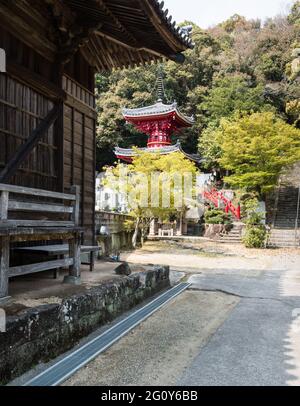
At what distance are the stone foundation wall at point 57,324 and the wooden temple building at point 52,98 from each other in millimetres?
596

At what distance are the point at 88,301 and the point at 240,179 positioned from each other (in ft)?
63.1

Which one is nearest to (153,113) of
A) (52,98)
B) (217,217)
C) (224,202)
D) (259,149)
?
(224,202)

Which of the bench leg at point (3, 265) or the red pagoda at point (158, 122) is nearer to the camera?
the bench leg at point (3, 265)

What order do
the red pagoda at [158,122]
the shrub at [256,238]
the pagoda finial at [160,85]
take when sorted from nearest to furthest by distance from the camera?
1. the shrub at [256,238]
2. the red pagoda at [158,122]
3. the pagoda finial at [160,85]

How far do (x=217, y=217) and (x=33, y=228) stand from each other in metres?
19.6

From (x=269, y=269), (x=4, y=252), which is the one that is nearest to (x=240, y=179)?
(x=269, y=269)

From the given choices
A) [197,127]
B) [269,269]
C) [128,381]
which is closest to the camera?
[128,381]

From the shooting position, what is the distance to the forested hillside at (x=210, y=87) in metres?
35.3

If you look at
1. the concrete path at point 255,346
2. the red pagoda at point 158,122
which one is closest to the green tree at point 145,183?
the concrete path at point 255,346

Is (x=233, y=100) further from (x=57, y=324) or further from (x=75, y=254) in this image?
(x=57, y=324)

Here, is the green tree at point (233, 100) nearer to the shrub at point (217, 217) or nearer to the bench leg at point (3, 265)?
the shrub at point (217, 217)

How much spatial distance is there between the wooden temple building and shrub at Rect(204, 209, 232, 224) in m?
16.1
